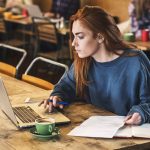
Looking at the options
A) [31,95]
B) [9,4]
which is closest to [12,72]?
[31,95]

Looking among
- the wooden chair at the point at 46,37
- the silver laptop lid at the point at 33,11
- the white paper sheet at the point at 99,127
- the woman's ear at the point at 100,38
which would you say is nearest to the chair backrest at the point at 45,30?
the wooden chair at the point at 46,37

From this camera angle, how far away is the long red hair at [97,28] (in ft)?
8.14

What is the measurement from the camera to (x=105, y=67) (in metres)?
2.56

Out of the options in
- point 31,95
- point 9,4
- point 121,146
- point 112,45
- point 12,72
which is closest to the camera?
point 121,146

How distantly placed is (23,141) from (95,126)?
1.17ft

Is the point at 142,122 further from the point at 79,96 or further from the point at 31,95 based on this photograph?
the point at 31,95

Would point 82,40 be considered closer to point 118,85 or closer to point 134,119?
point 118,85

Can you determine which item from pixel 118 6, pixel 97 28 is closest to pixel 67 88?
pixel 97 28

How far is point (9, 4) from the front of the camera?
8047 millimetres

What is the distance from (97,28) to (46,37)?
3.66 m

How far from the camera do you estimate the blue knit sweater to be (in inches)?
97.3

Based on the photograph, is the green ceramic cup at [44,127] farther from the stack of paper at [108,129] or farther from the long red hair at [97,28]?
the long red hair at [97,28]

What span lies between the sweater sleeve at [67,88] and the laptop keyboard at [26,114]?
23 centimetres

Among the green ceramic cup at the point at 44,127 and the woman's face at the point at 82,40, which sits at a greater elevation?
the woman's face at the point at 82,40
